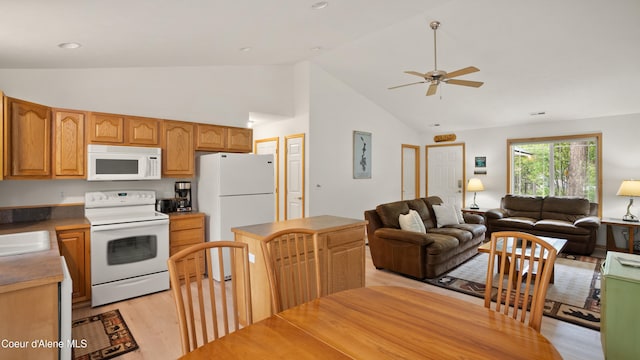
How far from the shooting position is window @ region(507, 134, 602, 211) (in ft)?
19.1

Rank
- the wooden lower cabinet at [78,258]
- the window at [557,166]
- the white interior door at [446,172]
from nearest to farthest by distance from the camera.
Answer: the wooden lower cabinet at [78,258], the window at [557,166], the white interior door at [446,172]

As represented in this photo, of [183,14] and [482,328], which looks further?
[183,14]

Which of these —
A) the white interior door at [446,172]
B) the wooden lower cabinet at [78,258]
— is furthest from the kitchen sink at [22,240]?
the white interior door at [446,172]

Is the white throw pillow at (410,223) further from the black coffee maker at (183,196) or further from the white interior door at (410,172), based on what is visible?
the white interior door at (410,172)

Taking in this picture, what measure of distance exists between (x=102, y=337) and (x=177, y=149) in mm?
2172

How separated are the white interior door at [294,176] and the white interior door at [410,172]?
290 cm

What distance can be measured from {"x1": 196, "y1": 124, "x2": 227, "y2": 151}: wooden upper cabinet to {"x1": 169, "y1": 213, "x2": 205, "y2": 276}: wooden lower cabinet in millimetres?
939

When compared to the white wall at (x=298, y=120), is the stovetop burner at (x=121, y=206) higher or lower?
lower

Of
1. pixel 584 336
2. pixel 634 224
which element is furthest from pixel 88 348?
pixel 634 224

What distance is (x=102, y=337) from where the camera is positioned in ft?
8.51

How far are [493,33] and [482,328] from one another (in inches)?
152

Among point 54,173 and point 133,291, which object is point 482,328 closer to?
point 133,291

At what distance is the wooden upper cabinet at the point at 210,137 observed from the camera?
13.9 feet

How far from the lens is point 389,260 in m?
4.22
